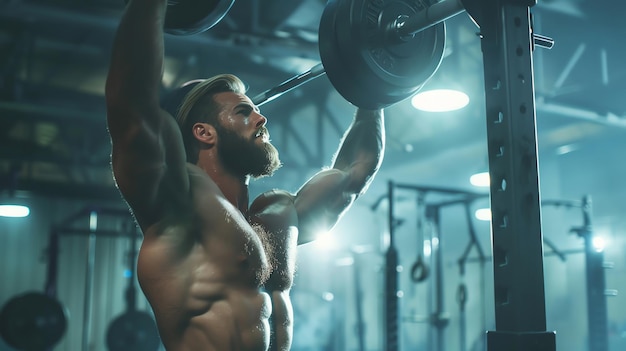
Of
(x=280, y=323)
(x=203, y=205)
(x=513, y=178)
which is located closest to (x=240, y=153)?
(x=203, y=205)

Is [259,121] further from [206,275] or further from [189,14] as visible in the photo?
[206,275]

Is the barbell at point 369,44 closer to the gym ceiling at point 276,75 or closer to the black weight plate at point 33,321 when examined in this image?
the gym ceiling at point 276,75

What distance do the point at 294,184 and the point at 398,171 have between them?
6.27 feet

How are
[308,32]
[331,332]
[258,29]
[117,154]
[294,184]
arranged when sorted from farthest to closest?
[331,332] < [294,184] < [308,32] < [258,29] < [117,154]

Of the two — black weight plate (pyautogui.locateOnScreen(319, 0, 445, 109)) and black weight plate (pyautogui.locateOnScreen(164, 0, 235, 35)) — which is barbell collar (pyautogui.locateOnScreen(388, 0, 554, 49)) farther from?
black weight plate (pyautogui.locateOnScreen(164, 0, 235, 35))

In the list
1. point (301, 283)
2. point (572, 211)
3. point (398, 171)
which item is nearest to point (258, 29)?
point (572, 211)

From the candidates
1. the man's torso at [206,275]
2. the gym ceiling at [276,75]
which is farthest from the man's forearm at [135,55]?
the gym ceiling at [276,75]

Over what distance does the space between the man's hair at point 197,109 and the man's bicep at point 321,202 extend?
40cm

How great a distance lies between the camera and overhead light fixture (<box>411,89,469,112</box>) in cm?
420

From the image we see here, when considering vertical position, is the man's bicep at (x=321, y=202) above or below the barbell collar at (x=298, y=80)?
below

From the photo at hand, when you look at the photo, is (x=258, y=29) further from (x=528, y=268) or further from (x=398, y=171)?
→ (x=398, y=171)

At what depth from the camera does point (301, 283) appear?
1069 cm

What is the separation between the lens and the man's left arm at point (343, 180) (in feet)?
6.84

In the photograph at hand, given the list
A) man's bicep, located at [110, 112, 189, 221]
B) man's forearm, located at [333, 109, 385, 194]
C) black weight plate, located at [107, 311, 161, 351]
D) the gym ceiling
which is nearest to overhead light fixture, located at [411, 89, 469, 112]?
the gym ceiling
